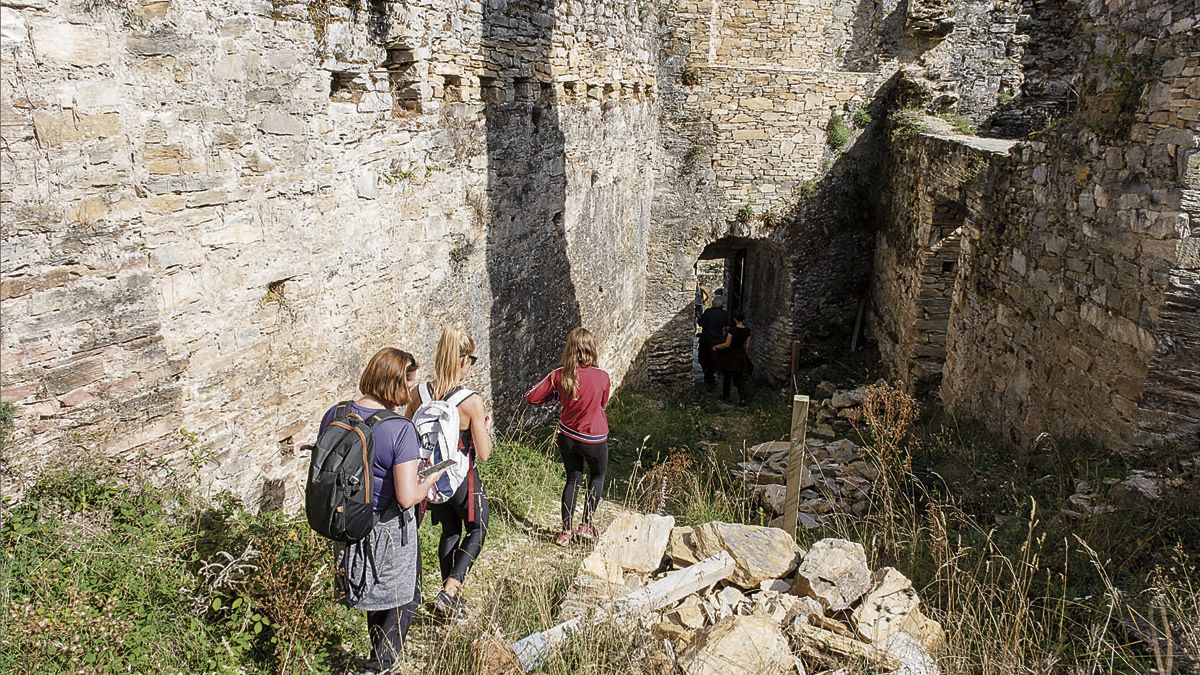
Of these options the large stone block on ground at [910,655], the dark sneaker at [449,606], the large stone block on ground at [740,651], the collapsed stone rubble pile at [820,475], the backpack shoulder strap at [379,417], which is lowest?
the collapsed stone rubble pile at [820,475]

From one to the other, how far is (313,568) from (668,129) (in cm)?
757

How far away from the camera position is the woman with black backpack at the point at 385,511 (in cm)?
300

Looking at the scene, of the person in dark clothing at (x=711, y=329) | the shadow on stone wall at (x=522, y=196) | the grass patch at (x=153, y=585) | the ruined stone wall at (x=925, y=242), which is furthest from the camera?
the person in dark clothing at (x=711, y=329)

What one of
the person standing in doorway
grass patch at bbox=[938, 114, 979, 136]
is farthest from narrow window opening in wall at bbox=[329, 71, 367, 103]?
the person standing in doorway

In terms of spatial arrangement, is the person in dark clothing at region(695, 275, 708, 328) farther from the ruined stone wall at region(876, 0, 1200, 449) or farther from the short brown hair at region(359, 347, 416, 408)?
the short brown hair at region(359, 347, 416, 408)

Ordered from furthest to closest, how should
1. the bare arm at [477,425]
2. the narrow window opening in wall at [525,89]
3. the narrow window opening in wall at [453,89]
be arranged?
the narrow window opening in wall at [525,89]
the narrow window opening in wall at [453,89]
the bare arm at [477,425]

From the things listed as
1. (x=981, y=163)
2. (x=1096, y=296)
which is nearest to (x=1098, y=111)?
(x=1096, y=296)

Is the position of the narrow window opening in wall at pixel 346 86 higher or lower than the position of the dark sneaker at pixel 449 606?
higher

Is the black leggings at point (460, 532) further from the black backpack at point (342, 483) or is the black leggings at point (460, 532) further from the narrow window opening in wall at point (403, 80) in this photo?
the narrow window opening in wall at point (403, 80)

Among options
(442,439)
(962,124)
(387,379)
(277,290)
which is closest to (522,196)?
(277,290)

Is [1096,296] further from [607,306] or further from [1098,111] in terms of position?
[607,306]

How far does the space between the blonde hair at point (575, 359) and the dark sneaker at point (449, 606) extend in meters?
1.30

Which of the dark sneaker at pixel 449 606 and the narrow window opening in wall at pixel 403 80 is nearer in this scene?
the dark sneaker at pixel 449 606

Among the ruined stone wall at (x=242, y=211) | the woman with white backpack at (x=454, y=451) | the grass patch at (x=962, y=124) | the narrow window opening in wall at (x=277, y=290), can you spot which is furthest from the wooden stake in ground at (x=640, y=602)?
the grass patch at (x=962, y=124)
